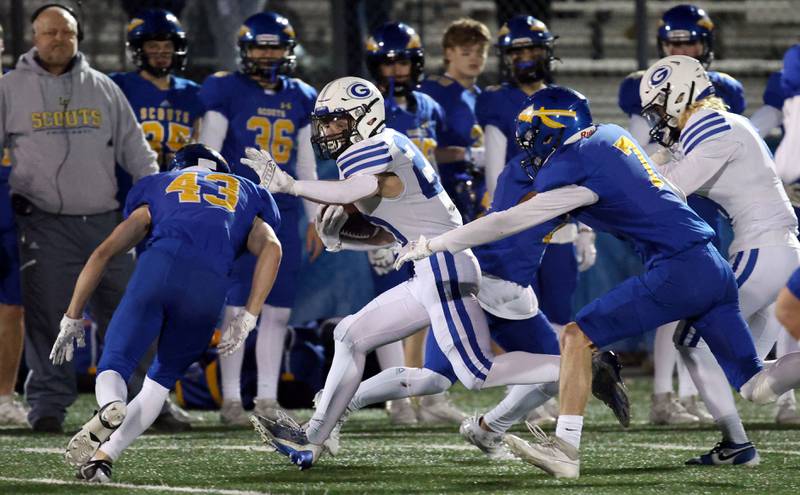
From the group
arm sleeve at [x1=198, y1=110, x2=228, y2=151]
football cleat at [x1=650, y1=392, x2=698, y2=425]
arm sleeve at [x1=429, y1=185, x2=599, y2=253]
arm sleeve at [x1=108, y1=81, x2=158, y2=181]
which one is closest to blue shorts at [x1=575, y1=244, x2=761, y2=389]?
arm sleeve at [x1=429, y1=185, x2=599, y2=253]

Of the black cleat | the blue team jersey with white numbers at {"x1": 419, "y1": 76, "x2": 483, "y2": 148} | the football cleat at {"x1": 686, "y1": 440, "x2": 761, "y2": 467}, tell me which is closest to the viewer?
the black cleat

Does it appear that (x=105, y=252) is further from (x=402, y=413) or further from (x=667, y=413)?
(x=667, y=413)

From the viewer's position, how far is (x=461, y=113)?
7480mm

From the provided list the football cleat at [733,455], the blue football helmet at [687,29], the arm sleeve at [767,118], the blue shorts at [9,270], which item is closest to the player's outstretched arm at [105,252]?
the blue shorts at [9,270]

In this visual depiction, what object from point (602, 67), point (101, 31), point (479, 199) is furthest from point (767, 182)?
point (602, 67)

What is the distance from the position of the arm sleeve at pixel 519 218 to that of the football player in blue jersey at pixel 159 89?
8.77ft

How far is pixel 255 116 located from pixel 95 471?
284 centimetres

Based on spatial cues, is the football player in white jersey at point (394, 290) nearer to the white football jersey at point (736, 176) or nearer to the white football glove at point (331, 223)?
the white football glove at point (331, 223)

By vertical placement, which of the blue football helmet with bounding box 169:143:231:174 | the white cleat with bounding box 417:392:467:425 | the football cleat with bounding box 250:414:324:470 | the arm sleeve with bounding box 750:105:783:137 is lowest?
the white cleat with bounding box 417:392:467:425

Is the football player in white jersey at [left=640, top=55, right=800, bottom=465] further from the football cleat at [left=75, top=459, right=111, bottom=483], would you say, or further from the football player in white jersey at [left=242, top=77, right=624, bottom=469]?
the football cleat at [left=75, top=459, right=111, bottom=483]

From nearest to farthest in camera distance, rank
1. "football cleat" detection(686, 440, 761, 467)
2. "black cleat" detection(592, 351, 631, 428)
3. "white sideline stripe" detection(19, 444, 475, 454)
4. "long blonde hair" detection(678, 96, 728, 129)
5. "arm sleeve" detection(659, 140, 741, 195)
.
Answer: "black cleat" detection(592, 351, 631, 428) < "football cleat" detection(686, 440, 761, 467) < "arm sleeve" detection(659, 140, 741, 195) < "long blonde hair" detection(678, 96, 728, 129) < "white sideline stripe" detection(19, 444, 475, 454)

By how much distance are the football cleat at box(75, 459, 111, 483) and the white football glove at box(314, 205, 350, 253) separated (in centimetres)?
127

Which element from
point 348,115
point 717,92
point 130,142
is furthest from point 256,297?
point 717,92

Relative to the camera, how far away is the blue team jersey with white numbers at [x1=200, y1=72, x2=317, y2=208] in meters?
7.05
